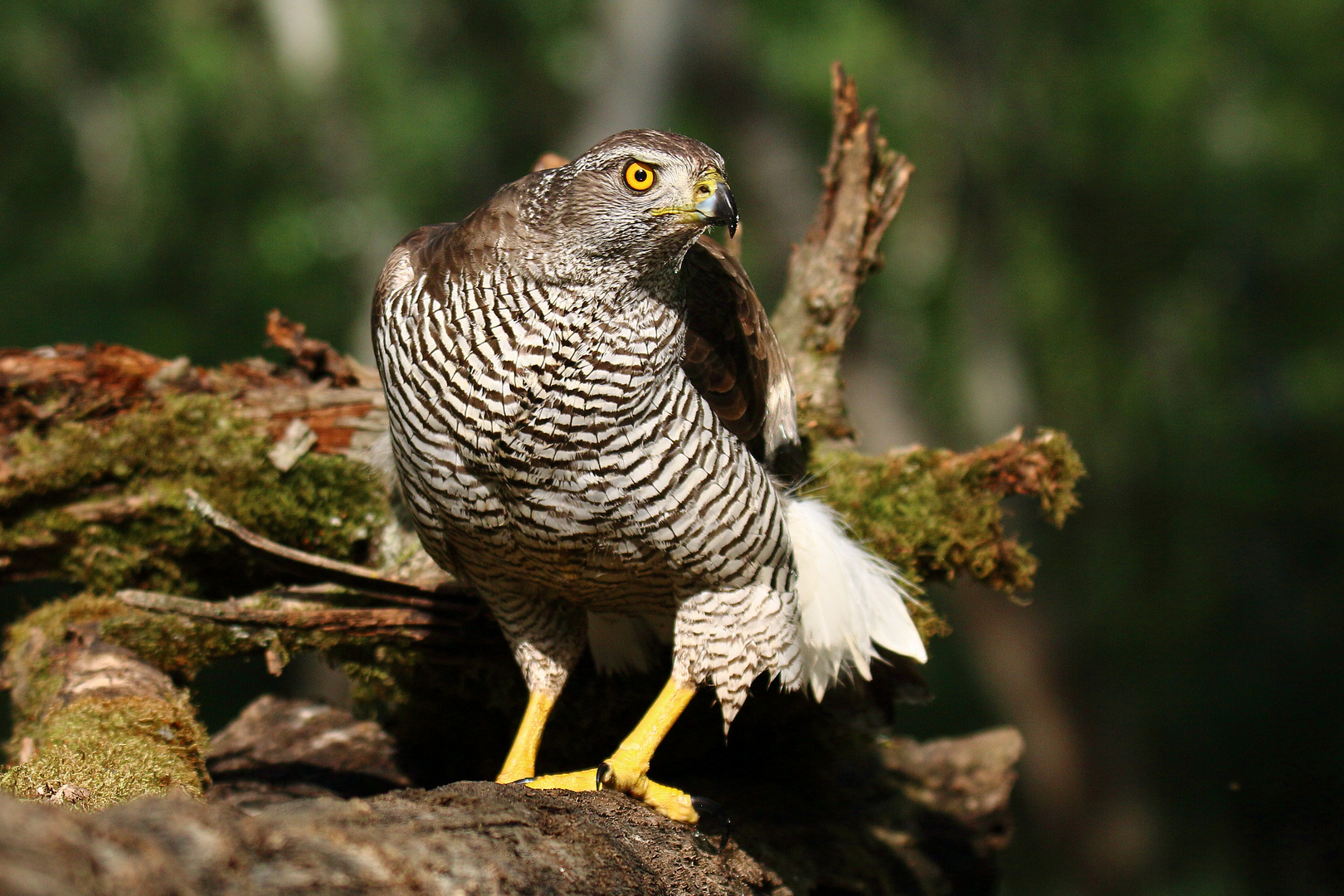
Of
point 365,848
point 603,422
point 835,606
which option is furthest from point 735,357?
point 365,848

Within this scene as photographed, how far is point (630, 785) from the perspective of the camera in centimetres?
326

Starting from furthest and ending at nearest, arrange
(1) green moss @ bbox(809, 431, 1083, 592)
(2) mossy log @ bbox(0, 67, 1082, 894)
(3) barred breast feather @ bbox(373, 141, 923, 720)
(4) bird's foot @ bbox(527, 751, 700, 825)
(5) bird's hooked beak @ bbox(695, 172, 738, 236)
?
(1) green moss @ bbox(809, 431, 1083, 592) → (2) mossy log @ bbox(0, 67, 1082, 894) → (4) bird's foot @ bbox(527, 751, 700, 825) → (3) barred breast feather @ bbox(373, 141, 923, 720) → (5) bird's hooked beak @ bbox(695, 172, 738, 236)

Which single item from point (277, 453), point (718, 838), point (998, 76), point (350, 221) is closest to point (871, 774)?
point (718, 838)

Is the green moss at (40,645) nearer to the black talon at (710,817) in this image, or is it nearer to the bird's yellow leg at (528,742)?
the bird's yellow leg at (528,742)

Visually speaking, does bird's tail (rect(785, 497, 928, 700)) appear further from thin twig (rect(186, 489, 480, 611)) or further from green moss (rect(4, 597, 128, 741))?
green moss (rect(4, 597, 128, 741))

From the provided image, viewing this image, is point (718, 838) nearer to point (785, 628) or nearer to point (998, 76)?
point (785, 628)

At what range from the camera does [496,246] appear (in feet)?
9.95

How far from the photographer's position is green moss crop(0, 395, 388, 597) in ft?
13.8

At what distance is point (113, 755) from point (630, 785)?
1.52 m

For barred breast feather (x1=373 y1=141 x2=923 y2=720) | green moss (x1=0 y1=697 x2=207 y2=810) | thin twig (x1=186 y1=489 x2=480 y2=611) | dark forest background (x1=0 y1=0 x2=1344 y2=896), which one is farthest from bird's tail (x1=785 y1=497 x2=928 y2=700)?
dark forest background (x1=0 y1=0 x2=1344 y2=896)

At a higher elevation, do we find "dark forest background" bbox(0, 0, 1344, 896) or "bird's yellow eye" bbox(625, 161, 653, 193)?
"dark forest background" bbox(0, 0, 1344, 896)

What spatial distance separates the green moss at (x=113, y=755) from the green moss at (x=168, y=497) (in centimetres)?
90

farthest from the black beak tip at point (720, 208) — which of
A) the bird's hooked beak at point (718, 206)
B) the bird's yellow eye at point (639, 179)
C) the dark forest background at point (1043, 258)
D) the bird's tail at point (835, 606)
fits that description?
the dark forest background at point (1043, 258)

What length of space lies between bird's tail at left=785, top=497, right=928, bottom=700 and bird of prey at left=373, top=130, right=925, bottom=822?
1.7 inches
